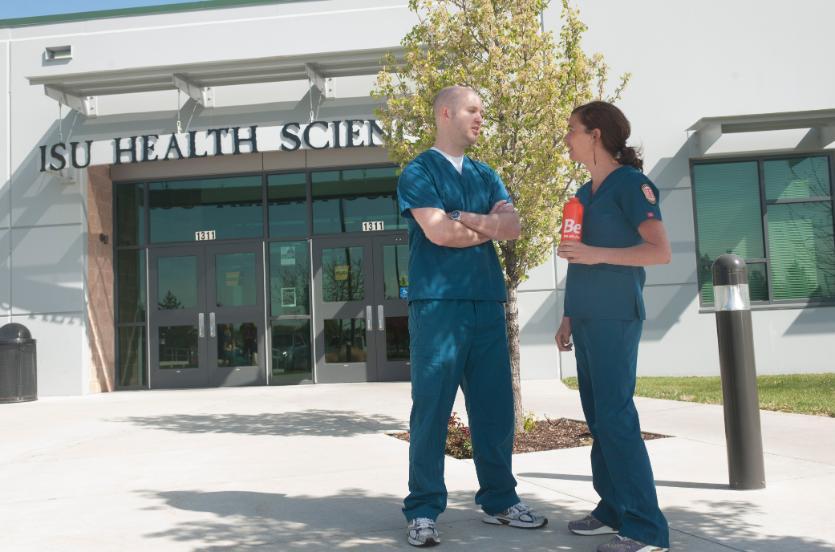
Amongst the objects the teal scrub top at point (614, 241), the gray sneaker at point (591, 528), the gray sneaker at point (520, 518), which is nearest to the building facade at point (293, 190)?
the gray sneaker at point (520, 518)

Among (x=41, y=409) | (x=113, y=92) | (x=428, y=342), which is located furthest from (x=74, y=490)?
(x=113, y=92)

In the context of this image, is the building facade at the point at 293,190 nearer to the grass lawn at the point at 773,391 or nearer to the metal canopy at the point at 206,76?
the metal canopy at the point at 206,76

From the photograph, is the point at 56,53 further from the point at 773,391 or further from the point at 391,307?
the point at 773,391

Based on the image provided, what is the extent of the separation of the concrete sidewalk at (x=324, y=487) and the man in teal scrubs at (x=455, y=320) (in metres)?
0.24

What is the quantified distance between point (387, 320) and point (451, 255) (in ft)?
32.5

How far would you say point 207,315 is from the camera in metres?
13.8

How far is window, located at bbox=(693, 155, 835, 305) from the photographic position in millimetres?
12203

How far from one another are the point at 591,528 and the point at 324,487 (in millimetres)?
1826

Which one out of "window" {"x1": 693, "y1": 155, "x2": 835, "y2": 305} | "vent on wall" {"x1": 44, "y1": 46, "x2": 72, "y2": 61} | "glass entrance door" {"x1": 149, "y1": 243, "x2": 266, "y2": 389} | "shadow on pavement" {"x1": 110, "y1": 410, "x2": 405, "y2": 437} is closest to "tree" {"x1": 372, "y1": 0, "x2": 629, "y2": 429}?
"shadow on pavement" {"x1": 110, "y1": 410, "x2": 405, "y2": 437}

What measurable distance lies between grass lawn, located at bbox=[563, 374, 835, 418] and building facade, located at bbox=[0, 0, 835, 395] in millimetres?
1105

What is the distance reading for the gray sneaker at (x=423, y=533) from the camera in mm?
3285

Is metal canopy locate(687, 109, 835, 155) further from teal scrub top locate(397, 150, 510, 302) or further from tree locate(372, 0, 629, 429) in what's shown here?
teal scrub top locate(397, 150, 510, 302)

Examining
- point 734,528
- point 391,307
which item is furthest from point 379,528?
point 391,307

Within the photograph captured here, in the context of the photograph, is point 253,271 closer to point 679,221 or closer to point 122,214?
point 122,214
